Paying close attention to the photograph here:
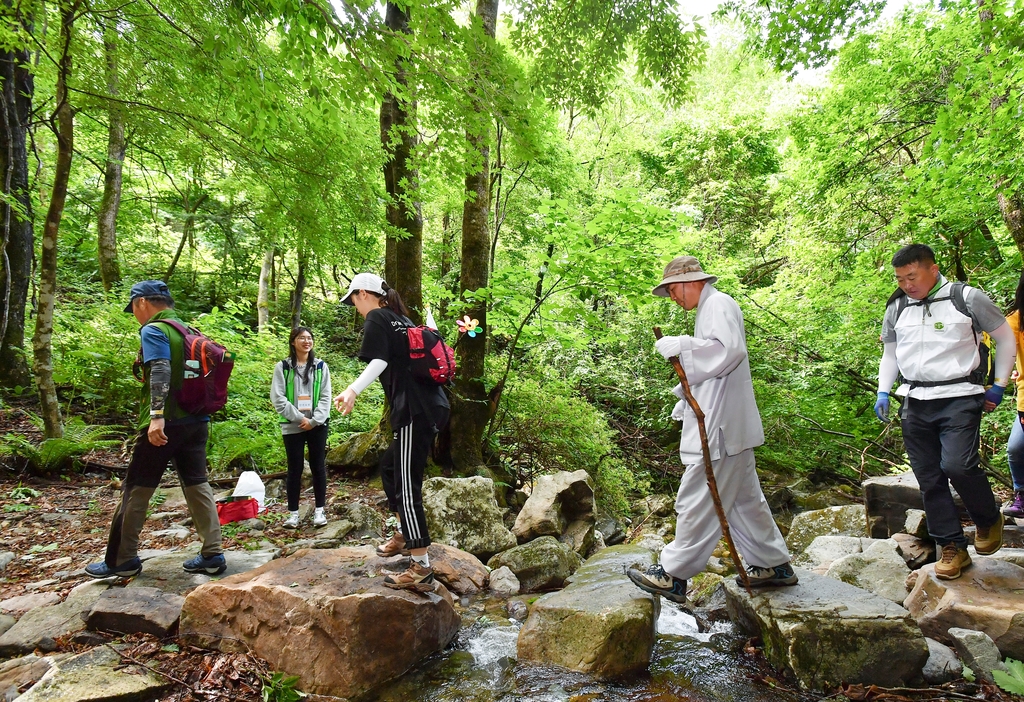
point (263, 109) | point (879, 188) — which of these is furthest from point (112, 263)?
point (879, 188)

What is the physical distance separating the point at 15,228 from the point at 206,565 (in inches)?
341

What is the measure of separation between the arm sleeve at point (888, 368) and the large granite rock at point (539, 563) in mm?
3112

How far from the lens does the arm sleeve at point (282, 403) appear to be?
211 inches

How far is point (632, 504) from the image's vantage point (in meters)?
9.15

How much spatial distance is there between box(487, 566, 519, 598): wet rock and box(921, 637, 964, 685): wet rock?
291 centimetres

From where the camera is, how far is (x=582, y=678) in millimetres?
3004

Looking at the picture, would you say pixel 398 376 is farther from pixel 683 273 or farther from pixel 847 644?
pixel 847 644

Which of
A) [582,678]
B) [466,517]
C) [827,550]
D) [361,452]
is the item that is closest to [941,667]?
[582,678]

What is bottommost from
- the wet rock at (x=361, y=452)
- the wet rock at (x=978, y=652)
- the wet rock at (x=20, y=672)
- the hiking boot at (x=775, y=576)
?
the wet rock at (x=978, y=652)

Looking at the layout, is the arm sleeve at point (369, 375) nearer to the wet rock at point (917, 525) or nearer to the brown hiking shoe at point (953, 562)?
Result: the brown hiking shoe at point (953, 562)

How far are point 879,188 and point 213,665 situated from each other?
13358 mm

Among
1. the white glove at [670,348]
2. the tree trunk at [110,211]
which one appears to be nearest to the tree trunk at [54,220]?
the white glove at [670,348]

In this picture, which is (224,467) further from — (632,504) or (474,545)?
(632,504)

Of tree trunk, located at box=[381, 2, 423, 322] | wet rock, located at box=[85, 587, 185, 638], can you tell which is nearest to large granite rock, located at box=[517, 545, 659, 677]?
wet rock, located at box=[85, 587, 185, 638]
